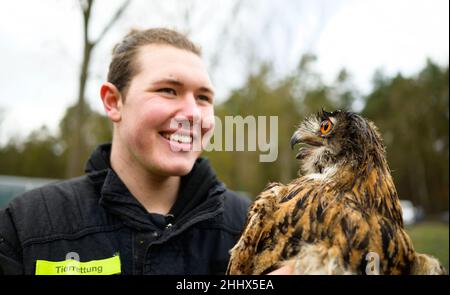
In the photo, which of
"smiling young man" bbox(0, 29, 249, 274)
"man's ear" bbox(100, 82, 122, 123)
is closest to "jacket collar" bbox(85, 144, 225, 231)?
"smiling young man" bbox(0, 29, 249, 274)

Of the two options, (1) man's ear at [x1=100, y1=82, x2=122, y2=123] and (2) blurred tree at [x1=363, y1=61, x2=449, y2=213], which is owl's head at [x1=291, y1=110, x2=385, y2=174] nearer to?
(2) blurred tree at [x1=363, y1=61, x2=449, y2=213]

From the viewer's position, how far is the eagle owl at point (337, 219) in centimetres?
201

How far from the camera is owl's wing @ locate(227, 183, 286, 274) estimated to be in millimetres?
2275

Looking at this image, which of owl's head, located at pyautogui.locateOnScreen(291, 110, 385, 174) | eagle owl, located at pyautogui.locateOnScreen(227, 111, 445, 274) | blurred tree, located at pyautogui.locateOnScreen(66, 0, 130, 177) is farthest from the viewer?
blurred tree, located at pyautogui.locateOnScreen(66, 0, 130, 177)

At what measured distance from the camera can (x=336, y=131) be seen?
2504 millimetres

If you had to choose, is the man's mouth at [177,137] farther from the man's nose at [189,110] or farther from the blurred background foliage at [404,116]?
the blurred background foliage at [404,116]

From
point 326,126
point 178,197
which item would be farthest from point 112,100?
point 326,126

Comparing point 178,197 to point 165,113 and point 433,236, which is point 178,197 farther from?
point 433,236

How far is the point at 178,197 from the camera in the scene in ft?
9.77

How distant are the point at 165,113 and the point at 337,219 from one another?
1324mm

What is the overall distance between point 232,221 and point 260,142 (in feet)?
2.94
